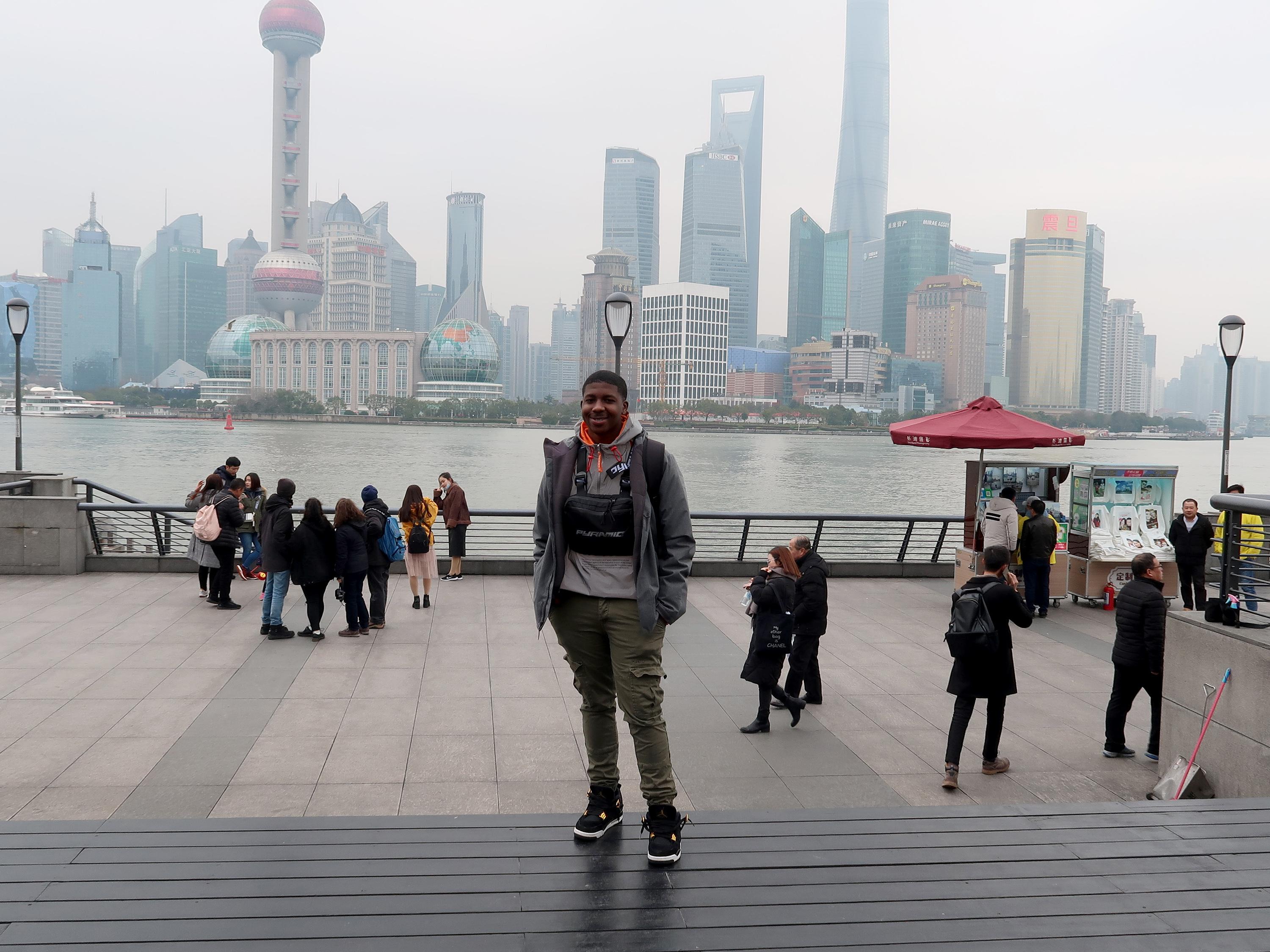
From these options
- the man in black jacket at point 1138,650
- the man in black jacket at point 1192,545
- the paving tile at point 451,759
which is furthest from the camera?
the man in black jacket at point 1192,545

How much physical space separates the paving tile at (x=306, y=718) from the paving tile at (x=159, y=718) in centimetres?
57

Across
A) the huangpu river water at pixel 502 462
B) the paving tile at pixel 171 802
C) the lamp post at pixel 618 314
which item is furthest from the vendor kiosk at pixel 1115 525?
the huangpu river water at pixel 502 462

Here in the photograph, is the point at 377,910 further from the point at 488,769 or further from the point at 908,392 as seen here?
the point at 908,392

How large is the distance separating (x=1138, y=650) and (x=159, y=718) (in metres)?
6.79

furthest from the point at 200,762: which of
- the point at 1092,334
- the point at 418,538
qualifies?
the point at 1092,334

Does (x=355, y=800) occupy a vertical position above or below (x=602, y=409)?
below

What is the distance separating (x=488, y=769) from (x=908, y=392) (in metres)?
166

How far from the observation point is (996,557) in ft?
19.5

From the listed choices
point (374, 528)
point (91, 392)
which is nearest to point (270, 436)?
point (91, 392)

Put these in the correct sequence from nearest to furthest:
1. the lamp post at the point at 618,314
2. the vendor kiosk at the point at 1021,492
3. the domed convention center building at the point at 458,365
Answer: the lamp post at the point at 618,314 < the vendor kiosk at the point at 1021,492 < the domed convention center building at the point at 458,365

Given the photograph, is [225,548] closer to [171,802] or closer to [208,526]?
[208,526]

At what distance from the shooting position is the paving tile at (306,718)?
649 centimetres

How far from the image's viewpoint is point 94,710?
6.87m

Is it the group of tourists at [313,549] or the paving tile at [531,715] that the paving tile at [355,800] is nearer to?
the paving tile at [531,715]
